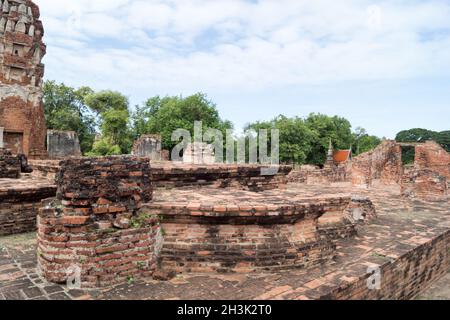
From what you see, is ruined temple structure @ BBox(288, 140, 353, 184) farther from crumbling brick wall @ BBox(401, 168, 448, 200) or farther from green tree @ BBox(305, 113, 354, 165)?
green tree @ BBox(305, 113, 354, 165)

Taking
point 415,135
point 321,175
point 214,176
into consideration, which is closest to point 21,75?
point 214,176

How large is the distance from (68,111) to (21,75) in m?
15.7

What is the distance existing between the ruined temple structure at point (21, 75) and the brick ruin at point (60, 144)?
2.05ft

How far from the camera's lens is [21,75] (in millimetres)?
11672

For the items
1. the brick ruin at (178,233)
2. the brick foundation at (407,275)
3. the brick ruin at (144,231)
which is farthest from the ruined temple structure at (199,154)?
the brick ruin at (144,231)

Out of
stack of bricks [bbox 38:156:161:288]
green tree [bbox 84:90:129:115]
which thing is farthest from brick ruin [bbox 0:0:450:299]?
green tree [bbox 84:90:129:115]

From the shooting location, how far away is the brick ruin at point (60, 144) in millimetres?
12906

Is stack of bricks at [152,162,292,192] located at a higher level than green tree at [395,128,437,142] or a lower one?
lower

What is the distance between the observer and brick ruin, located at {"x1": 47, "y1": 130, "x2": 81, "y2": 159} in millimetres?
12906

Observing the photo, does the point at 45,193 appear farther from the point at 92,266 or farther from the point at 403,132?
the point at 403,132

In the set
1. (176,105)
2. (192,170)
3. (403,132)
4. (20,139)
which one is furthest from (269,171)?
(403,132)

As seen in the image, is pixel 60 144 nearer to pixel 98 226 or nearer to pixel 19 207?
pixel 19 207

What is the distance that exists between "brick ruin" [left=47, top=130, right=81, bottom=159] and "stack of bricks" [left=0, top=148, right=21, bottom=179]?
5.75 meters

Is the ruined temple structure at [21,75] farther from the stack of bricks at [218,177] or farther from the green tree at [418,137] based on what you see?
the green tree at [418,137]
